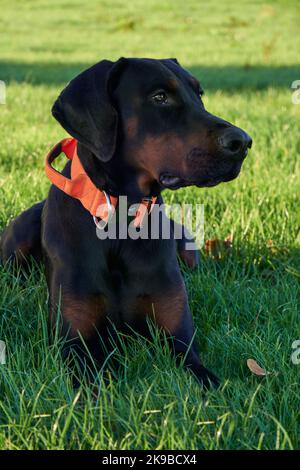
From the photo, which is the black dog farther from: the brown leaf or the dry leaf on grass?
the dry leaf on grass

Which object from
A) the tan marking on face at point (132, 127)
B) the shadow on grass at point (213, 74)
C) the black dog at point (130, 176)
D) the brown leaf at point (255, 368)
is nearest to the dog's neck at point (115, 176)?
the black dog at point (130, 176)

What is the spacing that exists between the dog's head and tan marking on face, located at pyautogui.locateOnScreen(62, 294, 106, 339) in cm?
53

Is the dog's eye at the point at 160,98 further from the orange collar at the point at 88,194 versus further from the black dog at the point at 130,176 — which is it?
the orange collar at the point at 88,194

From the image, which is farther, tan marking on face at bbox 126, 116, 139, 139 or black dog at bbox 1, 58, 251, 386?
tan marking on face at bbox 126, 116, 139, 139

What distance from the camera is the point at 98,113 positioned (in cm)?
310

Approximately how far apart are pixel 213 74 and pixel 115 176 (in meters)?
10.7

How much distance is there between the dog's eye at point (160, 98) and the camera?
3.09m

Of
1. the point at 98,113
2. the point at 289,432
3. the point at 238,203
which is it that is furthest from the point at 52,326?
the point at 238,203

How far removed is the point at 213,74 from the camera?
44.3 feet

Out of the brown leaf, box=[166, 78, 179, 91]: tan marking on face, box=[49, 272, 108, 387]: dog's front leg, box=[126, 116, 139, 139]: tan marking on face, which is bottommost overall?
the brown leaf

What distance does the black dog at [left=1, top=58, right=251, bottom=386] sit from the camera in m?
2.99

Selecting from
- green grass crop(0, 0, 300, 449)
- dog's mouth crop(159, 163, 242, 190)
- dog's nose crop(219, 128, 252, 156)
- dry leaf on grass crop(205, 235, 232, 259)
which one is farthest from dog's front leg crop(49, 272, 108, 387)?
dry leaf on grass crop(205, 235, 232, 259)

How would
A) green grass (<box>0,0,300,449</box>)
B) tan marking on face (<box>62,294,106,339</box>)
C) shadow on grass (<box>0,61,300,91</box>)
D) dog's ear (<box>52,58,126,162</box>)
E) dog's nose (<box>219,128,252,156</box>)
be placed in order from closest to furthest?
green grass (<box>0,0,300,449</box>) → dog's nose (<box>219,128,252,156</box>) → dog's ear (<box>52,58,126,162</box>) → tan marking on face (<box>62,294,106,339</box>) → shadow on grass (<box>0,61,300,91</box>)
